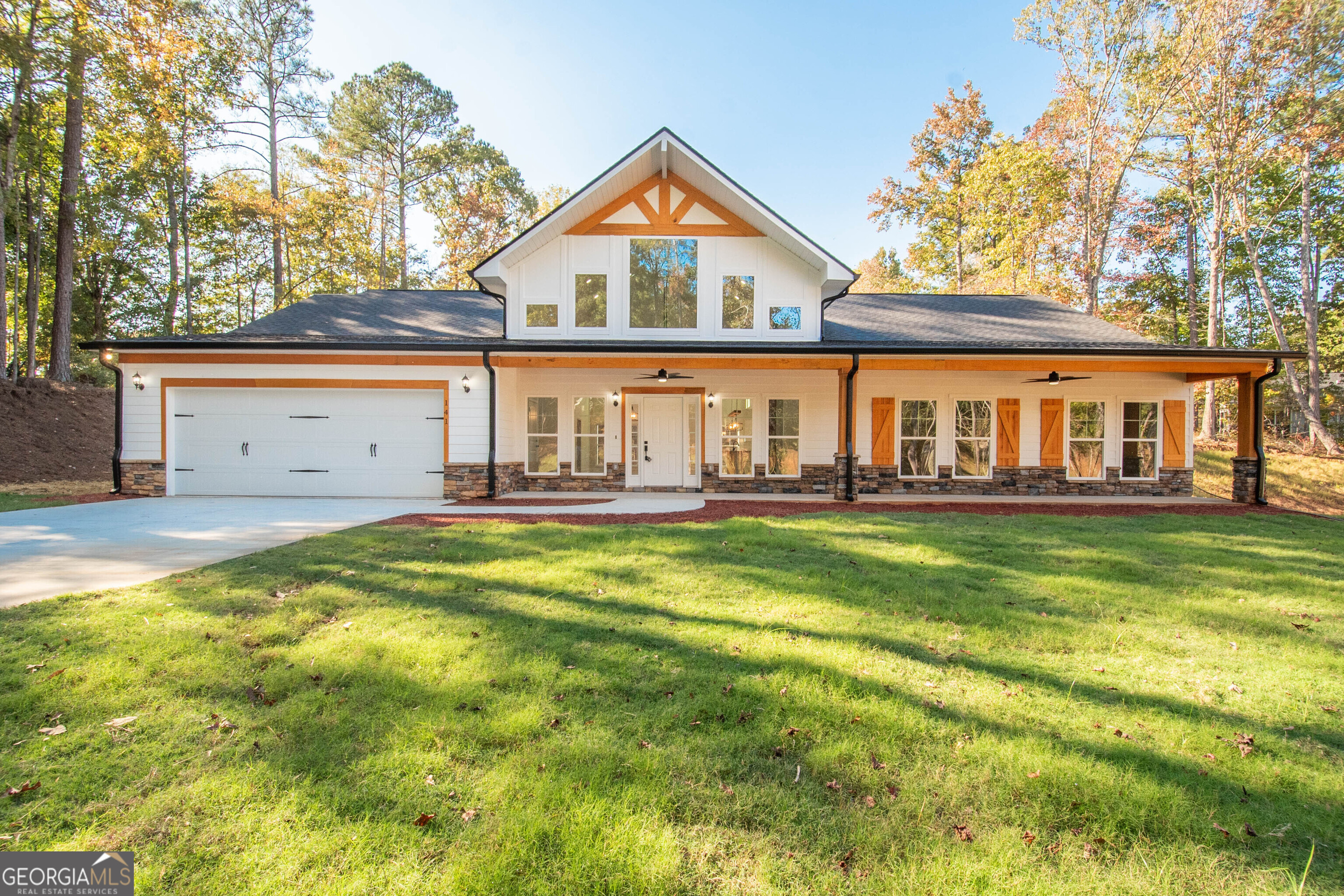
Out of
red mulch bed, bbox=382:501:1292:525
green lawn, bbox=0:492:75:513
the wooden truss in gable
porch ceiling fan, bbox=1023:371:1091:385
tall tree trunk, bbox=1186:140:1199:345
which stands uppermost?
tall tree trunk, bbox=1186:140:1199:345

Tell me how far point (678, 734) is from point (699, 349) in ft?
27.1

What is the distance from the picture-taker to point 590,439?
12078mm

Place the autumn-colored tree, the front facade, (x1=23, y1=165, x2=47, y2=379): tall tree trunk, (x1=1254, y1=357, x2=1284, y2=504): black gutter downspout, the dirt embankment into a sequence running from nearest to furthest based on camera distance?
(x1=1254, y1=357, x2=1284, y2=504): black gutter downspout, the front facade, the dirt embankment, (x1=23, y1=165, x2=47, y2=379): tall tree trunk, the autumn-colored tree

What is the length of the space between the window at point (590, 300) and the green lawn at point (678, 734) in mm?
7472

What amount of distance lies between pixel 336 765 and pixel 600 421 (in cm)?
1005

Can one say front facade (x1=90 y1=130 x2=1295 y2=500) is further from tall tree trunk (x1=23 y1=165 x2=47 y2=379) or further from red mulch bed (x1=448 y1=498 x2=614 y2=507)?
tall tree trunk (x1=23 y1=165 x2=47 y2=379)

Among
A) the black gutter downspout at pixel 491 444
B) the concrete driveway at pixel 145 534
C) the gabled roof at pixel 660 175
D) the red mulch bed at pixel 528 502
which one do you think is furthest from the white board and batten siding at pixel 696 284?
the concrete driveway at pixel 145 534

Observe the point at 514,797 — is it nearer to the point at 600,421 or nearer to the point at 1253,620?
the point at 1253,620

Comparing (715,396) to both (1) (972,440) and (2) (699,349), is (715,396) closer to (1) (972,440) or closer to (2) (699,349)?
(2) (699,349)

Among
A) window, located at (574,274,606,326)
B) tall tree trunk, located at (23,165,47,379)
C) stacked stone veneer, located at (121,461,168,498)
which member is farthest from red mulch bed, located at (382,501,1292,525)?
tall tree trunk, located at (23,165,47,379)

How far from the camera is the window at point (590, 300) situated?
1120 centimetres

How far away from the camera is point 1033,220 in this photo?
18516mm

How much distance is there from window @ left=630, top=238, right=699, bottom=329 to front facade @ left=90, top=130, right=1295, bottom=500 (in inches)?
2.0

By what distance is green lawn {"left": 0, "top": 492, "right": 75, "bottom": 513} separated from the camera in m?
8.20
